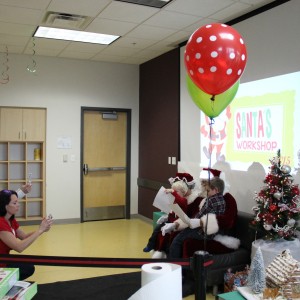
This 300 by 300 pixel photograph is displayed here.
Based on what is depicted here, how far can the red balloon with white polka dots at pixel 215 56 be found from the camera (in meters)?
2.62

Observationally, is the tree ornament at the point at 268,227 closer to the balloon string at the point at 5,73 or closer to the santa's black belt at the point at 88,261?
the santa's black belt at the point at 88,261

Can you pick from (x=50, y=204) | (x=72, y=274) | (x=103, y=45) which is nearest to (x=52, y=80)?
(x=103, y=45)

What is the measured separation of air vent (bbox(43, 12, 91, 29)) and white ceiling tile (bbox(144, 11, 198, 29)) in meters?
0.79

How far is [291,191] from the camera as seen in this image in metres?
3.32

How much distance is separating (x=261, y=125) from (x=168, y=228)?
1536 millimetres

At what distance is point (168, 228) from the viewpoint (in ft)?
13.5

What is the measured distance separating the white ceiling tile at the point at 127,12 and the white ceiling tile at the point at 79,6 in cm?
9

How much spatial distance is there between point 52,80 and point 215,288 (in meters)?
4.60

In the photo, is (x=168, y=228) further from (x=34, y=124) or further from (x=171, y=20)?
(x=34, y=124)

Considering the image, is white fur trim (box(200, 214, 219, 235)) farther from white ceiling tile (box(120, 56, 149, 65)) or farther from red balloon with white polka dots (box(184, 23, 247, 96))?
white ceiling tile (box(120, 56, 149, 65))

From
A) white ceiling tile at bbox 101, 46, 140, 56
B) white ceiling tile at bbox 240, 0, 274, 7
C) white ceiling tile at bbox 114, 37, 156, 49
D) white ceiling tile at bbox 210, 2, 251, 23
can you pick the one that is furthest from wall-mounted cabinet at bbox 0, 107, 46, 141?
white ceiling tile at bbox 240, 0, 274, 7

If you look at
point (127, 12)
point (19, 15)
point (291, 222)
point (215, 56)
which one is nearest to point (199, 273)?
point (215, 56)

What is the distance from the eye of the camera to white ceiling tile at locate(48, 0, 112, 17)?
3906 millimetres

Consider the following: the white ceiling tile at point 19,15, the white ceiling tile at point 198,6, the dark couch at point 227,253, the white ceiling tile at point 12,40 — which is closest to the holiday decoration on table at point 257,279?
the dark couch at point 227,253
